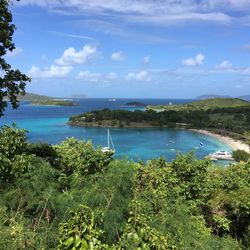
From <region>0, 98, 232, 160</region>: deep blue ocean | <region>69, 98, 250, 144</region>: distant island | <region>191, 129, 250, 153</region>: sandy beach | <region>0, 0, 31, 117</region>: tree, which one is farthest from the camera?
<region>69, 98, 250, 144</region>: distant island

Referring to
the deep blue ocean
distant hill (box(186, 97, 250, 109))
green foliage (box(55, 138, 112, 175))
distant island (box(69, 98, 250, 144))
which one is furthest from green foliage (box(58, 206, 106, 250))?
distant hill (box(186, 97, 250, 109))

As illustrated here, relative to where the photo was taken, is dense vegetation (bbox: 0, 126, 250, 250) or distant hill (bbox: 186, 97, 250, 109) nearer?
dense vegetation (bbox: 0, 126, 250, 250)

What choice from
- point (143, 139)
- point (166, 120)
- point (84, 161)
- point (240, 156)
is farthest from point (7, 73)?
point (166, 120)

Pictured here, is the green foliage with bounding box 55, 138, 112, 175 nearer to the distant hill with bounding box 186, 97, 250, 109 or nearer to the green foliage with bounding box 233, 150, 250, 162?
the green foliage with bounding box 233, 150, 250, 162

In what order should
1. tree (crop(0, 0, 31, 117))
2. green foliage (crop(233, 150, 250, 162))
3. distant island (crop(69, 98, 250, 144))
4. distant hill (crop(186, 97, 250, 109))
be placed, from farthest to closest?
distant hill (crop(186, 97, 250, 109)) < distant island (crop(69, 98, 250, 144)) < green foliage (crop(233, 150, 250, 162)) < tree (crop(0, 0, 31, 117))

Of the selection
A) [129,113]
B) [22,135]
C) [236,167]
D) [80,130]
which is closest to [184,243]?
[22,135]

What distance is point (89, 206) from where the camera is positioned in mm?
7016

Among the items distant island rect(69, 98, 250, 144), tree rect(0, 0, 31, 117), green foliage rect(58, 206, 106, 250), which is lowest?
distant island rect(69, 98, 250, 144)

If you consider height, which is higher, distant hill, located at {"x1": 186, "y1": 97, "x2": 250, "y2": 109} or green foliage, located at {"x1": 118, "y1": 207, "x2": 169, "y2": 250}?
green foliage, located at {"x1": 118, "y1": 207, "x2": 169, "y2": 250}

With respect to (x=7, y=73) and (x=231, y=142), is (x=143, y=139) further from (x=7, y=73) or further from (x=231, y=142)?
(x=7, y=73)

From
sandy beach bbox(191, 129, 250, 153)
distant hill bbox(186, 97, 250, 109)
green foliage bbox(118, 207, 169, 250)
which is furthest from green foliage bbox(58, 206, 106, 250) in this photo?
distant hill bbox(186, 97, 250, 109)

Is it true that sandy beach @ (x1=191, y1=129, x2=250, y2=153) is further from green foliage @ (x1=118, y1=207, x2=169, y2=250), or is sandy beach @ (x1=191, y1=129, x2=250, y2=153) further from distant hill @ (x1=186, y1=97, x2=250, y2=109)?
green foliage @ (x1=118, y1=207, x2=169, y2=250)

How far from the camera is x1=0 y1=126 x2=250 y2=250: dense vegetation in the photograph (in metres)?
5.63

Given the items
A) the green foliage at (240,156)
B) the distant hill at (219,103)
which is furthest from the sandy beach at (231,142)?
the distant hill at (219,103)
